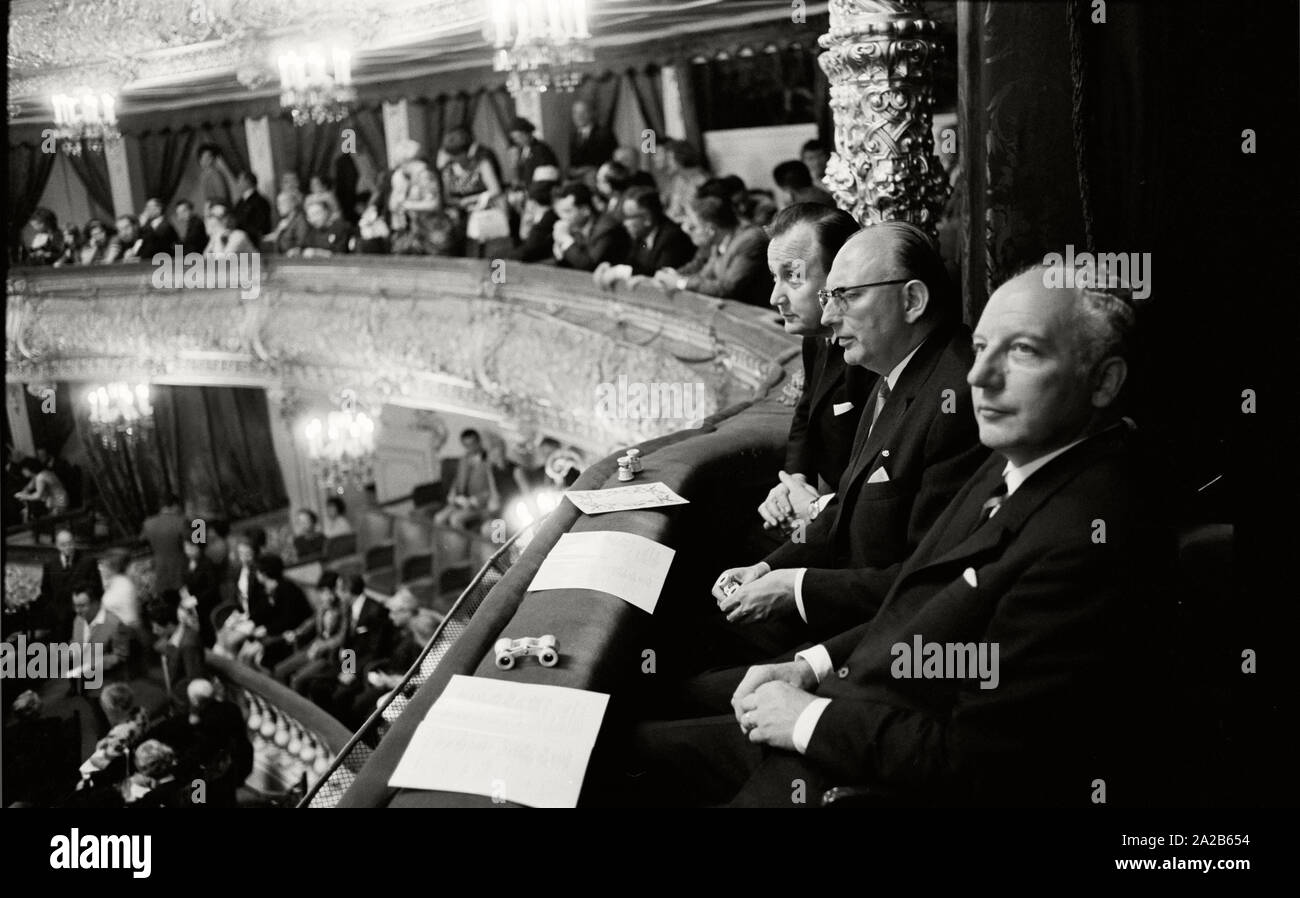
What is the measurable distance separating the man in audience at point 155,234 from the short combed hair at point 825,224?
1296cm

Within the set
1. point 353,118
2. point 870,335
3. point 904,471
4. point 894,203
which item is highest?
point 353,118

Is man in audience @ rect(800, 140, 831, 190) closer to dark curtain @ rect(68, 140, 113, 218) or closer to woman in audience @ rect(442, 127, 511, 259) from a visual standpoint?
woman in audience @ rect(442, 127, 511, 259)

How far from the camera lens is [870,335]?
2824 mm

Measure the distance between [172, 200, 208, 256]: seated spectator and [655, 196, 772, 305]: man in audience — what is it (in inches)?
333

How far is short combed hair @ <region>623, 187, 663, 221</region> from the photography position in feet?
28.2

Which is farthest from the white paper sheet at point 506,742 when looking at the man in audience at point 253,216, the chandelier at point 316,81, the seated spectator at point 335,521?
the man in audience at point 253,216

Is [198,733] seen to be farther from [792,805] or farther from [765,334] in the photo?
[792,805]

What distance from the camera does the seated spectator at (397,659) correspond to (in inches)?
332

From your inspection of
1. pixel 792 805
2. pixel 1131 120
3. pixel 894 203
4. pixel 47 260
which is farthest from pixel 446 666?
pixel 47 260

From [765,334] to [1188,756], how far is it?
469cm

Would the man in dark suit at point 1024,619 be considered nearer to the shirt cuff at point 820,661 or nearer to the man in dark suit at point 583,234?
the shirt cuff at point 820,661

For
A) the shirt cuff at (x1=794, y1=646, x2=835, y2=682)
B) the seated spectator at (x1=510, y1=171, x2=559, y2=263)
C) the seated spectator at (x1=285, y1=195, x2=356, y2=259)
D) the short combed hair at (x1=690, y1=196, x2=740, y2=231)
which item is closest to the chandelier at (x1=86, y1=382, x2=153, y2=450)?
the seated spectator at (x1=285, y1=195, x2=356, y2=259)

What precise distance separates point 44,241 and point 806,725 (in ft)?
53.6

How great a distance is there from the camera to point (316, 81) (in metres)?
13.3
